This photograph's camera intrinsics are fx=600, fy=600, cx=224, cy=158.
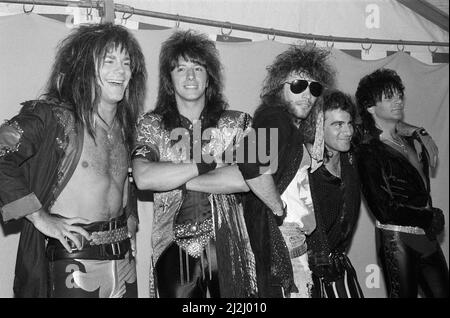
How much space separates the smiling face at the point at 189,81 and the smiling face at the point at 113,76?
35 cm

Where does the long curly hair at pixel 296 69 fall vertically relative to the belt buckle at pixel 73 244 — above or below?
above

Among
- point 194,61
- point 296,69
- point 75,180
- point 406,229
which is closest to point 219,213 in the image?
point 75,180

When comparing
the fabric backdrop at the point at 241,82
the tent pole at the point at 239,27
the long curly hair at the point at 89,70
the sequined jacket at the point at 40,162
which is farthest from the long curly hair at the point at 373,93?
the sequined jacket at the point at 40,162

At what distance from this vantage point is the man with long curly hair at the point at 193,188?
11.3 ft

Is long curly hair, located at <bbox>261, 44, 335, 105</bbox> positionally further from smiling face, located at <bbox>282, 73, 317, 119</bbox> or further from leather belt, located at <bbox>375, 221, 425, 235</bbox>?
leather belt, located at <bbox>375, 221, 425, 235</bbox>

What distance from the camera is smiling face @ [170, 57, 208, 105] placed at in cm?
372

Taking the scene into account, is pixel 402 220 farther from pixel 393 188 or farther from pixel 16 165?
pixel 16 165

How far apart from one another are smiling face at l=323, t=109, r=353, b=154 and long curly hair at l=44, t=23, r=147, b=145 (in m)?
1.39

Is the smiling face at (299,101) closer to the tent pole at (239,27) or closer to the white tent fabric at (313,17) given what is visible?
the tent pole at (239,27)

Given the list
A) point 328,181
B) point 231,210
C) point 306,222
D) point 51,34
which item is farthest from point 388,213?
point 51,34

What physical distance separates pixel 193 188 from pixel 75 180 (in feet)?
2.18

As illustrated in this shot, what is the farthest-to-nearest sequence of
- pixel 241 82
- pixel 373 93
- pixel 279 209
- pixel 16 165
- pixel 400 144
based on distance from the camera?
pixel 241 82 → pixel 373 93 → pixel 400 144 → pixel 279 209 → pixel 16 165

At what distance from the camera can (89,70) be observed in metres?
3.51

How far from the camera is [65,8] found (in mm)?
4336
